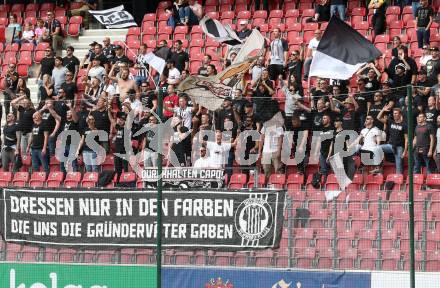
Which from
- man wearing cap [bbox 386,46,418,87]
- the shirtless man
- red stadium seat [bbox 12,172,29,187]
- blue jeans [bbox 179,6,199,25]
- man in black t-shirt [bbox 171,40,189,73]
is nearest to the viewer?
red stadium seat [bbox 12,172,29,187]

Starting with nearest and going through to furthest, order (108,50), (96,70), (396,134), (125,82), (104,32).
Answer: (396,134) < (125,82) < (96,70) < (108,50) < (104,32)

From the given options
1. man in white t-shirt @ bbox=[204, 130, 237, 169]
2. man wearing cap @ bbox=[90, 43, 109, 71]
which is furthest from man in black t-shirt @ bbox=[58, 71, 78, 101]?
man in white t-shirt @ bbox=[204, 130, 237, 169]

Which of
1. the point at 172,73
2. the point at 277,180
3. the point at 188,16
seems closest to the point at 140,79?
the point at 172,73

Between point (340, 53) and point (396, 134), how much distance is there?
10.9ft

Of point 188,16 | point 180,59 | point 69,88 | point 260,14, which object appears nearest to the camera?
point 69,88

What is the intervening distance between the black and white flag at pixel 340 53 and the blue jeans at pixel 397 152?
8.78 feet

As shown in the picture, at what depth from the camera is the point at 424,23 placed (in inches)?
907

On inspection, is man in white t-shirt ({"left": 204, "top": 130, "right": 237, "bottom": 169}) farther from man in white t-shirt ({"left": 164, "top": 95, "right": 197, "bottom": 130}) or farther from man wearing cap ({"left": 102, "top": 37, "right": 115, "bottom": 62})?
man wearing cap ({"left": 102, "top": 37, "right": 115, "bottom": 62})

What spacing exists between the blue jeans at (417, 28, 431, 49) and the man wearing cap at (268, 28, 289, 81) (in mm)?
2556

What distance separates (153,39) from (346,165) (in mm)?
12616

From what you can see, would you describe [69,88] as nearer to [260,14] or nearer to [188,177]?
[260,14]

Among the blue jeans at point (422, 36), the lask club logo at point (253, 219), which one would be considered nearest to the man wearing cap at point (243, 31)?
the blue jeans at point (422, 36)

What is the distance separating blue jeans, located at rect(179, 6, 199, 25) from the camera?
88.5 feet

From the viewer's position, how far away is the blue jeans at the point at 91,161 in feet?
53.5
